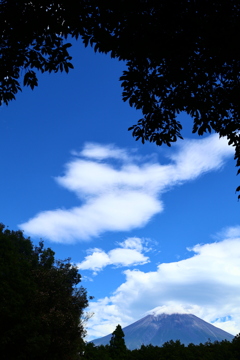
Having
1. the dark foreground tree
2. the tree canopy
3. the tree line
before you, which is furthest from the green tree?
the tree canopy

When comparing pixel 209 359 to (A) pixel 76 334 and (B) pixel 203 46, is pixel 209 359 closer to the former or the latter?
(A) pixel 76 334

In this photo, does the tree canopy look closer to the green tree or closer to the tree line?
the tree line

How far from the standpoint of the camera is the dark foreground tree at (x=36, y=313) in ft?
87.2

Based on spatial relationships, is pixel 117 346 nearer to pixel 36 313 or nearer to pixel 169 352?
pixel 169 352

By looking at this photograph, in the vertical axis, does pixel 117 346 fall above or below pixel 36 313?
below

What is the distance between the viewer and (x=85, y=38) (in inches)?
290

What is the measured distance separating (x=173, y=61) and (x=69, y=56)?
7.78 feet

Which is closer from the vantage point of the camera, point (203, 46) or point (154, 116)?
point (203, 46)

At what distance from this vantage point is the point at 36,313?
2958 cm

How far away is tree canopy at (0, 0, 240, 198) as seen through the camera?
271 inches

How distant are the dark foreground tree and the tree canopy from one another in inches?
922

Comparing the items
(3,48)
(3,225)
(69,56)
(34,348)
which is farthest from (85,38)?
(3,225)

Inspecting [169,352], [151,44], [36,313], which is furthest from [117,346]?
[151,44]

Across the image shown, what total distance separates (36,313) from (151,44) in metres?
27.9
